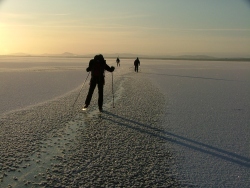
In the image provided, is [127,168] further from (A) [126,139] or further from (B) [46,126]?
(B) [46,126]

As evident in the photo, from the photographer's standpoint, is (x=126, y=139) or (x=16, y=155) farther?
(x=126, y=139)

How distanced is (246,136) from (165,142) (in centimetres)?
172

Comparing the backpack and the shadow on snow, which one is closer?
the shadow on snow

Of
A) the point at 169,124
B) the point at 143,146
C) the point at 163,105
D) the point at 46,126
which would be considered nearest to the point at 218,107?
the point at 163,105

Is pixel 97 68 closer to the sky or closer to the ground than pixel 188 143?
closer to the sky

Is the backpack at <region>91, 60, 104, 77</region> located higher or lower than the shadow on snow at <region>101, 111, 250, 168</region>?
higher

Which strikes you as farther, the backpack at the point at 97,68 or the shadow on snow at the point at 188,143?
the backpack at the point at 97,68

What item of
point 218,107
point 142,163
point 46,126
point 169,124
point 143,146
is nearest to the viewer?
point 142,163

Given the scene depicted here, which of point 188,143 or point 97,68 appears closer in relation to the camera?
point 188,143

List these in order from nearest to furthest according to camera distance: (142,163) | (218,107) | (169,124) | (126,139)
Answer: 1. (142,163)
2. (126,139)
3. (169,124)
4. (218,107)

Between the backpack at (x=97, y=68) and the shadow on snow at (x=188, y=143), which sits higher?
the backpack at (x=97, y=68)

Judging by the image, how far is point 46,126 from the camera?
5.13 m

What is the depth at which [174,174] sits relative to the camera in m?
3.14

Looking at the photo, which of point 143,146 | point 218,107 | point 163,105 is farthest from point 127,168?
point 218,107
